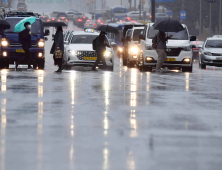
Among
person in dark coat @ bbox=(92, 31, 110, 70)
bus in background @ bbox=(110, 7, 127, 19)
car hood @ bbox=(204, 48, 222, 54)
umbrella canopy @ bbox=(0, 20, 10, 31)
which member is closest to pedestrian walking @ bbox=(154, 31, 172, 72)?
person in dark coat @ bbox=(92, 31, 110, 70)

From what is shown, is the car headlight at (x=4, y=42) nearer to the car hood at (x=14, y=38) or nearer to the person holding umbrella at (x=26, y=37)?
the car hood at (x=14, y=38)

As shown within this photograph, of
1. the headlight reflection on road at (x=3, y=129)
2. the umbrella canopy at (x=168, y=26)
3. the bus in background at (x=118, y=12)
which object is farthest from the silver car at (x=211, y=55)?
the bus in background at (x=118, y=12)

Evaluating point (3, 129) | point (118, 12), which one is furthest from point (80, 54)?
point (118, 12)

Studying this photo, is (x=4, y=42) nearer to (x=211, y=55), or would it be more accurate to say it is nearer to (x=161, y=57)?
(x=161, y=57)

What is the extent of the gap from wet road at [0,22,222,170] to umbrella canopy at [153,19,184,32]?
823 centimetres

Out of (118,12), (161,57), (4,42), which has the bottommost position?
(161,57)

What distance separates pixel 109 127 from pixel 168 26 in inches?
651

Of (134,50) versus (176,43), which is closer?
(176,43)

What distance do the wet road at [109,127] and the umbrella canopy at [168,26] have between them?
8.23 m

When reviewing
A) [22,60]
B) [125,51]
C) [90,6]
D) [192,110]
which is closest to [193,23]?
[125,51]

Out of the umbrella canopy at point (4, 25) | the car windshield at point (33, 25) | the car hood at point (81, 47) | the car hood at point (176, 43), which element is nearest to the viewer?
the umbrella canopy at point (4, 25)

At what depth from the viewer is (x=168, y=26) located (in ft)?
87.0

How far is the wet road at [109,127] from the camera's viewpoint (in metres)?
7.66

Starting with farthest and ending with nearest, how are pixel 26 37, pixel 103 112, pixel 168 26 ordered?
pixel 168 26 → pixel 26 37 → pixel 103 112
